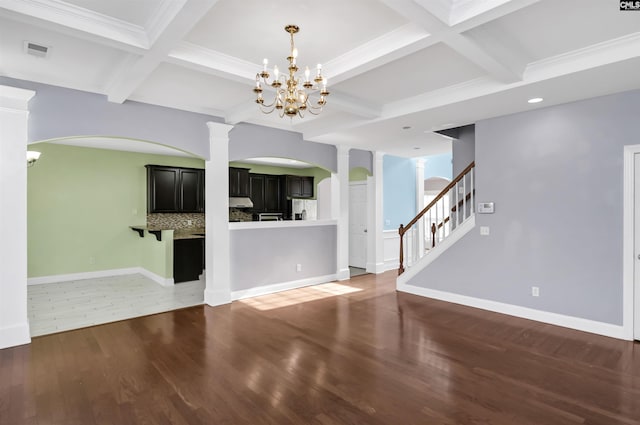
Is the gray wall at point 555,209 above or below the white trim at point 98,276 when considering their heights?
above

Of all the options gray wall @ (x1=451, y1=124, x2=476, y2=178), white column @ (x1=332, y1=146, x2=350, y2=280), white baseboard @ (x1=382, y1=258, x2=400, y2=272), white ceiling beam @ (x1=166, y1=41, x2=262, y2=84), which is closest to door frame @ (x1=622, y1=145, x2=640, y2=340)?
gray wall @ (x1=451, y1=124, x2=476, y2=178)

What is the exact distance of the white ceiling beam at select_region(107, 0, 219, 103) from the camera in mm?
2279

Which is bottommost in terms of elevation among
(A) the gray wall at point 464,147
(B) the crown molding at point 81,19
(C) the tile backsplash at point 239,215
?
(C) the tile backsplash at point 239,215

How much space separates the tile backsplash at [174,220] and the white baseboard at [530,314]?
518 centimetres

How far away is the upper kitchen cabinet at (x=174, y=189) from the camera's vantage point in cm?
742

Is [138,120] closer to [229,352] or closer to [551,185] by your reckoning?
[229,352]

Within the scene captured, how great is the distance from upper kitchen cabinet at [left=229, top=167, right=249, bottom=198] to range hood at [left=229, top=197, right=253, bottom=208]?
0.34 ft

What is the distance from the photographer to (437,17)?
7.86 feet

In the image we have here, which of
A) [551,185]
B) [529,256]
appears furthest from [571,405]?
[551,185]

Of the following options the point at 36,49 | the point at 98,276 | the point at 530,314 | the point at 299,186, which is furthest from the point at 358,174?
the point at 36,49

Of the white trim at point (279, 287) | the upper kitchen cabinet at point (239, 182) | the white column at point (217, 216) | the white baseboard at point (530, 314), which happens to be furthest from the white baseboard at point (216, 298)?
the upper kitchen cabinet at point (239, 182)

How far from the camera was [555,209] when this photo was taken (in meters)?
4.19

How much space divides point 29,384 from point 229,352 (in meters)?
1.57

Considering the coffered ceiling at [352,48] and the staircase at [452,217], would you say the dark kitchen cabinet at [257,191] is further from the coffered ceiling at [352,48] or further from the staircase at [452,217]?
the coffered ceiling at [352,48]
